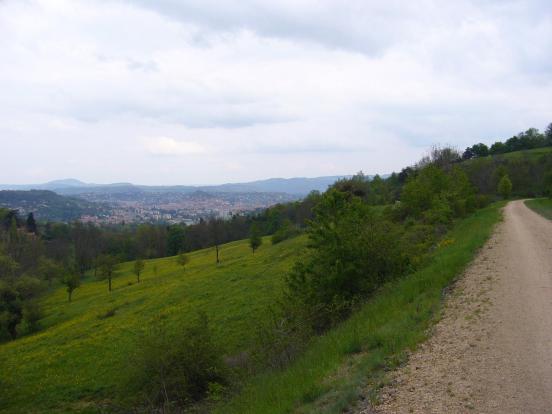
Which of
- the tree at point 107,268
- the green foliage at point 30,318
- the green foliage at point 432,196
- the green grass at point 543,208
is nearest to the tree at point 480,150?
the green grass at point 543,208

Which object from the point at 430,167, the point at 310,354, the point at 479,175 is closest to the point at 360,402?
the point at 310,354

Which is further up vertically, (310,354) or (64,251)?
(310,354)

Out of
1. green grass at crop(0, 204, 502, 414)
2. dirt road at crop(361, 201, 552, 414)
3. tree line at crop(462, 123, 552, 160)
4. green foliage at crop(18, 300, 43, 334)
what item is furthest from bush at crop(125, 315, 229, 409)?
tree line at crop(462, 123, 552, 160)

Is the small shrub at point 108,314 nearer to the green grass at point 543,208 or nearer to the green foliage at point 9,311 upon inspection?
the green foliage at point 9,311

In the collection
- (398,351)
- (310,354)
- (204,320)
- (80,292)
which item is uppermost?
(398,351)

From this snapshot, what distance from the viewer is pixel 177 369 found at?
1641cm

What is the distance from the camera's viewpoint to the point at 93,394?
70.3 ft

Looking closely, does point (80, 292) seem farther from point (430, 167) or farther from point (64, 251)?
point (430, 167)

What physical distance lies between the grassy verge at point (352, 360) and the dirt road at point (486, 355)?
0.46 metres

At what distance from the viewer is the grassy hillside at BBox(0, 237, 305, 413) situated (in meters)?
22.1

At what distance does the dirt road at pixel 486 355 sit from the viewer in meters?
6.68

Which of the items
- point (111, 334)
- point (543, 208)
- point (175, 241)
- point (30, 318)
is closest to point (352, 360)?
point (111, 334)

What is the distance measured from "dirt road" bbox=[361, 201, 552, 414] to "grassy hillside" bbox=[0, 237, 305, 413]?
14.0 m

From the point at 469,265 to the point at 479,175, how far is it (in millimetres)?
81855
